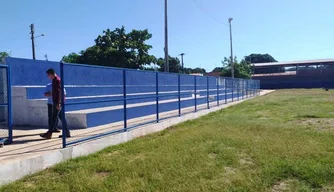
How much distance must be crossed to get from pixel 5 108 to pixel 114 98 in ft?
11.3

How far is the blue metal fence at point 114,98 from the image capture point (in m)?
8.20

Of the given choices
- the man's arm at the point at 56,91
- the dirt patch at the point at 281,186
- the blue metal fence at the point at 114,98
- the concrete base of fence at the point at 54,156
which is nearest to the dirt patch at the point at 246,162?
the dirt patch at the point at 281,186

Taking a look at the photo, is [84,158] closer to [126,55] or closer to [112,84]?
[112,84]

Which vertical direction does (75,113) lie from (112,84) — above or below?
below

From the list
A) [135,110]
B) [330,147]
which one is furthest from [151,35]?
[330,147]

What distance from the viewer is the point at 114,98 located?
30.8ft

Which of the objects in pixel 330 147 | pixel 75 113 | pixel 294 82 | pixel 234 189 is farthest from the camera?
pixel 294 82

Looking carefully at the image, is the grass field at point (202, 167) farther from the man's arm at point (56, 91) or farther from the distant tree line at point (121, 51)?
the distant tree line at point (121, 51)

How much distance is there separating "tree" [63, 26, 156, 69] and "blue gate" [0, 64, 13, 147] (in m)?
22.0

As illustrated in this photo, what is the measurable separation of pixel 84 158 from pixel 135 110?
4432mm

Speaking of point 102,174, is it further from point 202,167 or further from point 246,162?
point 246,162

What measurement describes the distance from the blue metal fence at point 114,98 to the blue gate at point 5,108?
103 cm

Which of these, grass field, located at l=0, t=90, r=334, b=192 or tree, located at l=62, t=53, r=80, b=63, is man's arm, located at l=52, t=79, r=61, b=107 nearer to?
grass field, located at l=0, t=90, r=334, b=192

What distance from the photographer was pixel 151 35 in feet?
99.8
